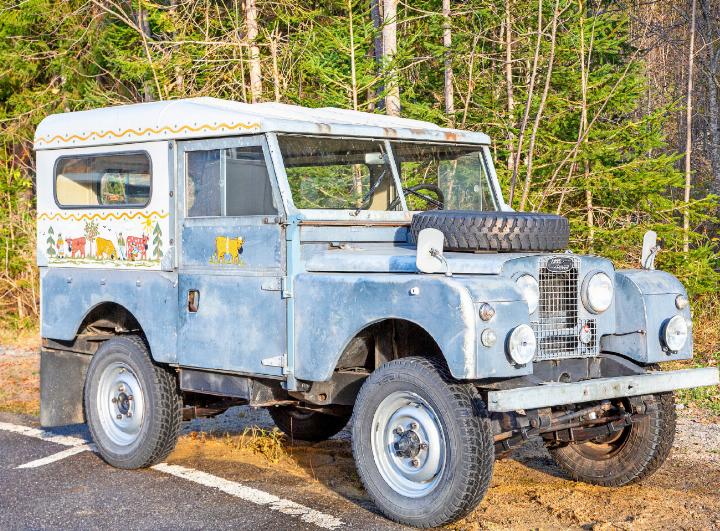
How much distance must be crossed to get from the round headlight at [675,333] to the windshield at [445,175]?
1.76 meters

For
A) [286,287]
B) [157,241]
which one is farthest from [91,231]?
[286,287]

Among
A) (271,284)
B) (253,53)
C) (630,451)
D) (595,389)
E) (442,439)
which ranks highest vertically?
(253,53)

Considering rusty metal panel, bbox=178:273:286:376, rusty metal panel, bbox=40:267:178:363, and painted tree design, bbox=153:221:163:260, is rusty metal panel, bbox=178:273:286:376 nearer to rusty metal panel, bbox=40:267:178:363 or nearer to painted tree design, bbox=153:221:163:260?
rusty metal panel, bbox=40:267:178:363

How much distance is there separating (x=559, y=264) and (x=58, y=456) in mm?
4252

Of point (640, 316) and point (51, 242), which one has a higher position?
point (51, 242)

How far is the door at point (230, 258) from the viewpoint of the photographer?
6422 mm

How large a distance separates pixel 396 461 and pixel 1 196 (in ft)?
47.0

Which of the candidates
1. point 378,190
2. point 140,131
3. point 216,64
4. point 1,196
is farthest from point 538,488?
point 1,196

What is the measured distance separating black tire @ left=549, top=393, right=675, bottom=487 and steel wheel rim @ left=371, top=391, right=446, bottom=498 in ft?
4.87

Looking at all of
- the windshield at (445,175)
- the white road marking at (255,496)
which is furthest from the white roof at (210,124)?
the white road marking at (255,496)

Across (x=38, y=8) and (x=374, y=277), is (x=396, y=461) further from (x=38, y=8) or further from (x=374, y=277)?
(x=38, y=8)

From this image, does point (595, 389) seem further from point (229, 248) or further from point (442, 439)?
point (229, 248)

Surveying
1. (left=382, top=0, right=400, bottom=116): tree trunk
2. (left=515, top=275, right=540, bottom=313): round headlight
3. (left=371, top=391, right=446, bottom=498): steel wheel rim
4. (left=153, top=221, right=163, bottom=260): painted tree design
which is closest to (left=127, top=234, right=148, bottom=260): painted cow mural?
(left=153, top=221, right=163, bottom=260): painted tree design

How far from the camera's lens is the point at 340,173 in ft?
23.0
